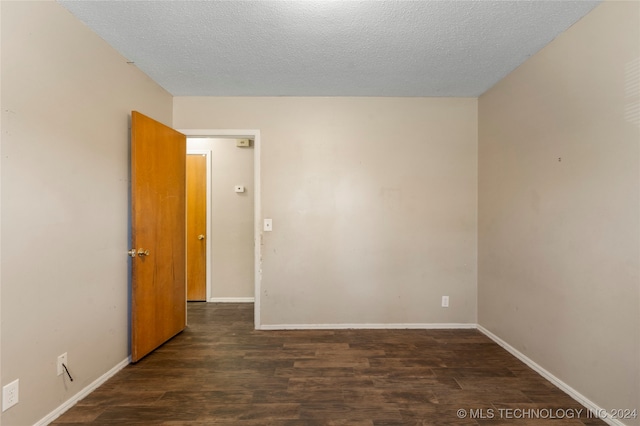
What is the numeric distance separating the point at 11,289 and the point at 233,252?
2635mm

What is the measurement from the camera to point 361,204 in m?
3.10

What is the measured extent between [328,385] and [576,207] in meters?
2.10

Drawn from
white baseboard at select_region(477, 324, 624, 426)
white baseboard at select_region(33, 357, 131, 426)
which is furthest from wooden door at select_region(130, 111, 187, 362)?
white baseboard at select_region(477, 324, 624, 426)

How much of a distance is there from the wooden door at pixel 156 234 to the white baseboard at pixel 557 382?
3181 millimetres

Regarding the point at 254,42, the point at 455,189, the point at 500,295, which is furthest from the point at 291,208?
the point at 500,295

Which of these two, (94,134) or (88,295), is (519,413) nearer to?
(88,295)

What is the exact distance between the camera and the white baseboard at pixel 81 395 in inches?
66.3

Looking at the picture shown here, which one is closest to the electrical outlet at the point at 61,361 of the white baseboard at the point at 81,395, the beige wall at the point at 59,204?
the beige wall at the point at 59,204

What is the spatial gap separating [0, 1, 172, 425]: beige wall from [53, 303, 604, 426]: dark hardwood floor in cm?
39

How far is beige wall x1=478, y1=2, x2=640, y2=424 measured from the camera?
159 cm

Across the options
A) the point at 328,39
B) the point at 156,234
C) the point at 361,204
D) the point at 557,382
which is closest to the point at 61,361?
the point at 156,234

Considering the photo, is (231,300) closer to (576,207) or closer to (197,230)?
(197,230)

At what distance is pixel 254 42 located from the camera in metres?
2.10

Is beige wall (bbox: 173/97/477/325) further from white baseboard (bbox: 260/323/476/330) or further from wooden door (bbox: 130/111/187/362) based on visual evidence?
wooden door (bbox: 130/111/187/362)
